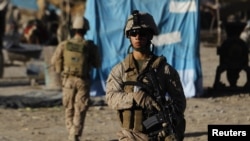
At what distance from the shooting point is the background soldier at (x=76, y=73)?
10031mm

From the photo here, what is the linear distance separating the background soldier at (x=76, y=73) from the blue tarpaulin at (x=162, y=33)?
5095mm

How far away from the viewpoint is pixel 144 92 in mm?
5488

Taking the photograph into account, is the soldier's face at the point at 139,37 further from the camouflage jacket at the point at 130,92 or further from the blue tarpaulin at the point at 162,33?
the blue tarpaulin at the point at 162,33

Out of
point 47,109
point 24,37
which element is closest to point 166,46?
point 47,109

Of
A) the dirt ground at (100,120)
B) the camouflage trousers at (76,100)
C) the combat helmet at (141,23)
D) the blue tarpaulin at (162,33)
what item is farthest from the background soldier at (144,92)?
the blue tarpaulin at (162,33)

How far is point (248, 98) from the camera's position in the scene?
14828 mm

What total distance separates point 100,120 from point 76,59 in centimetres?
263

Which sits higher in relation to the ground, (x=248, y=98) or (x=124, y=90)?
(x=124, y=90)

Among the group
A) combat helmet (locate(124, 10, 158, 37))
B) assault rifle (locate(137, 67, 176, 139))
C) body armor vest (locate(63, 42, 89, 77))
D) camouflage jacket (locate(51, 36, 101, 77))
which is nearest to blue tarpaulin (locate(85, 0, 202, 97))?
camouflage jacket (locate(51, 36, 101, 77))

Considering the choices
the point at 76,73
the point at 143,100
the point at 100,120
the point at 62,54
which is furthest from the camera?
the point at 100,120

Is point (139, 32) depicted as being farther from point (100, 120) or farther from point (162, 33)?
point (162, 33)

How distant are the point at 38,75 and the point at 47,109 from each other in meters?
5.02

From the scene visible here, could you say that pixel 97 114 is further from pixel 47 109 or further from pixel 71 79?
pixel 71 79

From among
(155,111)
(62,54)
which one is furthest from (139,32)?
(62,54)
